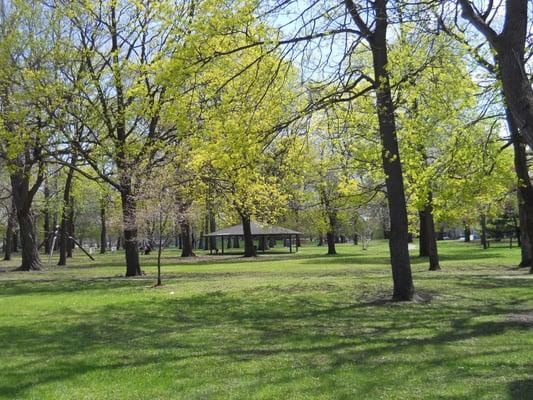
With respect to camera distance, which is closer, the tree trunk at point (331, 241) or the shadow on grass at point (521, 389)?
the shadow on grass at point (521, 389)

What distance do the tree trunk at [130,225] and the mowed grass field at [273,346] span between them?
6490 millimetres

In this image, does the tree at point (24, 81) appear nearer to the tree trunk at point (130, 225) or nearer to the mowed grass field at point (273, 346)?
the tree trunk at point (130, 225)

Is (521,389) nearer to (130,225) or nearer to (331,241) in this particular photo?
(130,225)

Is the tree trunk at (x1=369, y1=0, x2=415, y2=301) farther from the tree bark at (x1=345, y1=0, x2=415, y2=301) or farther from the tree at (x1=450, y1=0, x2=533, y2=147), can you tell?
the tree at (x1=450, y1=0, x2=533, y2=147)

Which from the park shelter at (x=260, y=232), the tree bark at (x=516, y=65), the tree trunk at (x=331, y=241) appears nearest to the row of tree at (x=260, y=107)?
the tree bark at (x=516, y=65)

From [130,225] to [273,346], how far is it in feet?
46.4

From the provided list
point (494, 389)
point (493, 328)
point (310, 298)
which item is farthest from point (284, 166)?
point (494, 389)

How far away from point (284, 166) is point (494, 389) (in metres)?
10.6

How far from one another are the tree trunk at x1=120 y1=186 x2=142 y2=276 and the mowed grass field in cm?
649

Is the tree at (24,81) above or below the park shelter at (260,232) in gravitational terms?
above

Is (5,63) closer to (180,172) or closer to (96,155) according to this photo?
(96,155)

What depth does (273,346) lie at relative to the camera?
823cm

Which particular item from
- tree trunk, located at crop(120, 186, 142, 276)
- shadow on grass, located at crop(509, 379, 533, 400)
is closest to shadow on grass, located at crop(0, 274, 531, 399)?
shadow on grass, located at crop(509, 379, 533, 400)

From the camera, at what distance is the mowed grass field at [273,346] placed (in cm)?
608
